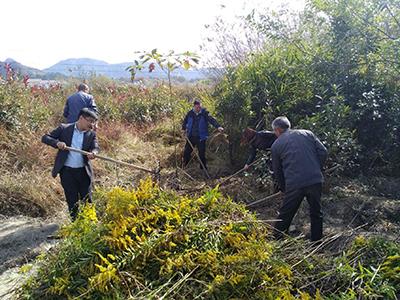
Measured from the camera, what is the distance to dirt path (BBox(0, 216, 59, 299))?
4695 millimetres

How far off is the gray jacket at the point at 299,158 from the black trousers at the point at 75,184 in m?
2.50

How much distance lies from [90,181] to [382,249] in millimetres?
3628

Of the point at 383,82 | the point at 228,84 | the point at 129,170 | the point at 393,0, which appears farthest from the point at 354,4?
the point at 129,170

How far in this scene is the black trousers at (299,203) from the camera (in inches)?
185

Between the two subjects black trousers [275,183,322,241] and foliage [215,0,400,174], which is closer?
black trousers [275,183,322,241]

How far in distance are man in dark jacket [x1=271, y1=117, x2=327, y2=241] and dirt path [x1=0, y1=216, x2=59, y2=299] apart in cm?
298

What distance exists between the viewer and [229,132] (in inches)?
330

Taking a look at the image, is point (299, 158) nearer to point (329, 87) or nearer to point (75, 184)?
point (75, 184)

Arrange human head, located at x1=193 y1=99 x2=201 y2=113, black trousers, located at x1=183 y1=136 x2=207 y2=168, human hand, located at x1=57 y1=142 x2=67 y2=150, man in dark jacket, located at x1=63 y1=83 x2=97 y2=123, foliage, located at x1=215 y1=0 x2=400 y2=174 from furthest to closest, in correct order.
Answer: black trousers, located at x1=183 y1=136 x2=207 y2=168 → human head, located at x1=193 y1=99 x2=201 y2=113 → man in dark jacket, located at x1=63 y1=83 x2=97 y2=123 → foliage, located at x1=215 y1=0 x2=400 y2=174 → human hand, located at x1=57 y1=142 x2=67 y2=150

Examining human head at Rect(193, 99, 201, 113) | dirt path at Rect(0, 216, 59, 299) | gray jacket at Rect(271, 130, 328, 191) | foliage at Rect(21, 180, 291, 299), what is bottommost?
dirt path at Rect(0, 216, 59, 299)

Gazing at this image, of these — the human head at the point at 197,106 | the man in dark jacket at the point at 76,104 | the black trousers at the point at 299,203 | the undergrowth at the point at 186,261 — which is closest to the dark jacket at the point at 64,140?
the undergrowth at the point at 186,261

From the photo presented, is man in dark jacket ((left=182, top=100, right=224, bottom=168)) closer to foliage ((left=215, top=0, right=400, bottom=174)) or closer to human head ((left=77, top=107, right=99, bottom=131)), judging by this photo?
foliage ((left=215, top=0, right=400, bottom=174))

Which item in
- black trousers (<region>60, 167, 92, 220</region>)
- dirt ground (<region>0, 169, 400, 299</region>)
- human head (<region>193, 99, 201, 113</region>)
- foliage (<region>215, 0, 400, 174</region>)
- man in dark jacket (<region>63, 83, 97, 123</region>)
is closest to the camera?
dirt ground (<region>0, 169, 400, 299</region>)

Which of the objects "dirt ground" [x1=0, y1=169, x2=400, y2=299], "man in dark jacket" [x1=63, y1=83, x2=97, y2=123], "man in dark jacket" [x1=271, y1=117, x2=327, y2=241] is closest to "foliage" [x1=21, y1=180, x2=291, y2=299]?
"man in dark jacket" [x1=271, y1=117, x2=327, y2=241]
